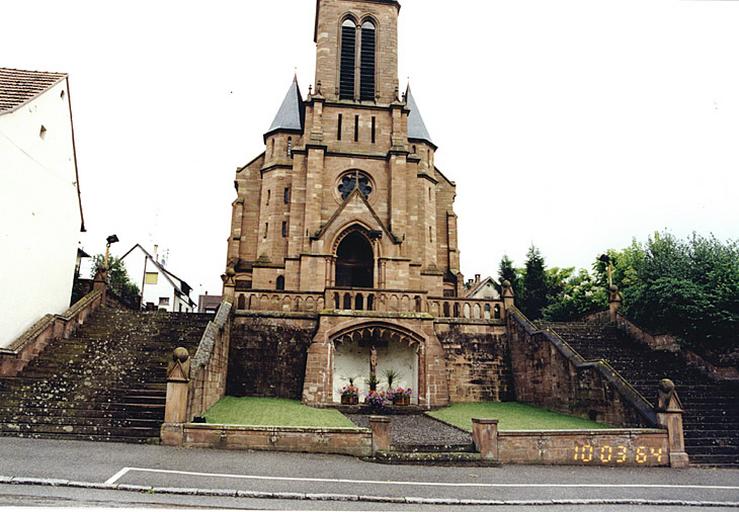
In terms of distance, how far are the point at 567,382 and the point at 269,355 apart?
11.3m

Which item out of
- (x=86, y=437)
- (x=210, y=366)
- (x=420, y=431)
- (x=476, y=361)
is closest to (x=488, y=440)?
(x=420, y=431)

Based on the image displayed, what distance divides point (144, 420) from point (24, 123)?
11.3 metres

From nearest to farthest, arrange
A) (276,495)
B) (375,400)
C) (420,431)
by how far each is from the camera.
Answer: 1. (276,495)
2. (420,431)
3. (375,400)

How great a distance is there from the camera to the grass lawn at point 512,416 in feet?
49.9

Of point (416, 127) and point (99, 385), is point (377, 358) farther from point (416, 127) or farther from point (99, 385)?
point (416, 127)

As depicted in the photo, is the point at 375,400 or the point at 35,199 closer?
the point at 35,199

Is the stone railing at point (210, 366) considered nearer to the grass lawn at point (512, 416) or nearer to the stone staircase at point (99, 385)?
the stone staircase at point (99, 385)

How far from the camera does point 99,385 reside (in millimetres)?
15148

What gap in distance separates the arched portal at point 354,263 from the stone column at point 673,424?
17774 mm

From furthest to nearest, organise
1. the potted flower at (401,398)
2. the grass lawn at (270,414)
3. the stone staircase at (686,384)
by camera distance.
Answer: the potted flower at (401,398)
the grass lawn at (270,414)
the stone staircase at (686,384)

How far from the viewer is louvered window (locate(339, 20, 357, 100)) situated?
32.8 m

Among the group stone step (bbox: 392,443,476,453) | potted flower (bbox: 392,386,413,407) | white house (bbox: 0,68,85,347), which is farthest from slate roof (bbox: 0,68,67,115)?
potted flower (bbox: 392,386,413,407)

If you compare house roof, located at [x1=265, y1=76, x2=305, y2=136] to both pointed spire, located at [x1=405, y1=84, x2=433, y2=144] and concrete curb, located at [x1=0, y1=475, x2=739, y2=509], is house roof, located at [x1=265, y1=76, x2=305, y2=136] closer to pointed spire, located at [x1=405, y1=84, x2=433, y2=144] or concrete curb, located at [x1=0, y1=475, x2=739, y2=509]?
pointed spire, located at [x1=405, y1=84, x2=433, y2=144]

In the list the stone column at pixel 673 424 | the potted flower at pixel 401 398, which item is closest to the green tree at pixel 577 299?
the potted flower at pixel 401 398
